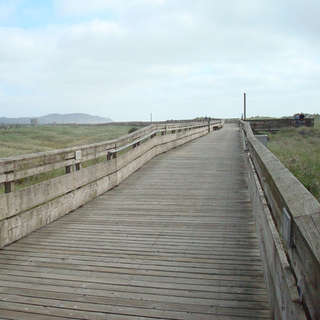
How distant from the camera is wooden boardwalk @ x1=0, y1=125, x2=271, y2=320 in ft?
11.7

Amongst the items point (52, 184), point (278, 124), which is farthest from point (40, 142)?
point (52, 184)

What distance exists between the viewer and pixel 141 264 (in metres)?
4.65

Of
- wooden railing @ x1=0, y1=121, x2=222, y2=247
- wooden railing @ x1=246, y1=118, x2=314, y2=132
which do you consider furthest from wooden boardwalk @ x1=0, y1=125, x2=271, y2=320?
wooden railing @ x1=246, y1=118, x2=314, y2=132

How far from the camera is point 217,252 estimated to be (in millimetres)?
5016

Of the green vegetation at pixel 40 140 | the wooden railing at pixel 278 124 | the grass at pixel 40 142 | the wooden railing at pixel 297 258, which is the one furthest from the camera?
the wooden railing at pixel 278 124

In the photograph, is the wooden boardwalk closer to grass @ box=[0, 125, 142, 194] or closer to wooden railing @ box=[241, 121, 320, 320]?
wooden railing @ box=[241, 121, 320, 320]

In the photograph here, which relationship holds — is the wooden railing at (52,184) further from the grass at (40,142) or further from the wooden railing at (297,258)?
the wooden railing at (297,258)

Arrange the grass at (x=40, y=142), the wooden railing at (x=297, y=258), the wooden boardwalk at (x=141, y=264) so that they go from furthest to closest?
Answer: the grass at (x=40, y=142) → the wooden boardwalk at (x=141, y=264) → the wooden railing at (x=297, y=258)

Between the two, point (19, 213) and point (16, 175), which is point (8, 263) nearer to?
point (19, 213)

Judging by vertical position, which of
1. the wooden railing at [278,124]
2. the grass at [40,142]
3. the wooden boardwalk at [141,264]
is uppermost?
the wooden railing at [278,124]

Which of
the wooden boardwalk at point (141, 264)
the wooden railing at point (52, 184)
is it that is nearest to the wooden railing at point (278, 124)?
the wooden railing at point (52, 184)

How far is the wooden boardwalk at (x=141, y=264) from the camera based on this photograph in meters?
3.58

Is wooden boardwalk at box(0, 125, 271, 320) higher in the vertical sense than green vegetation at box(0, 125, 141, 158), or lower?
lower

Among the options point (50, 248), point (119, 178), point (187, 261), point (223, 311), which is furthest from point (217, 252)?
point (119, 178)
